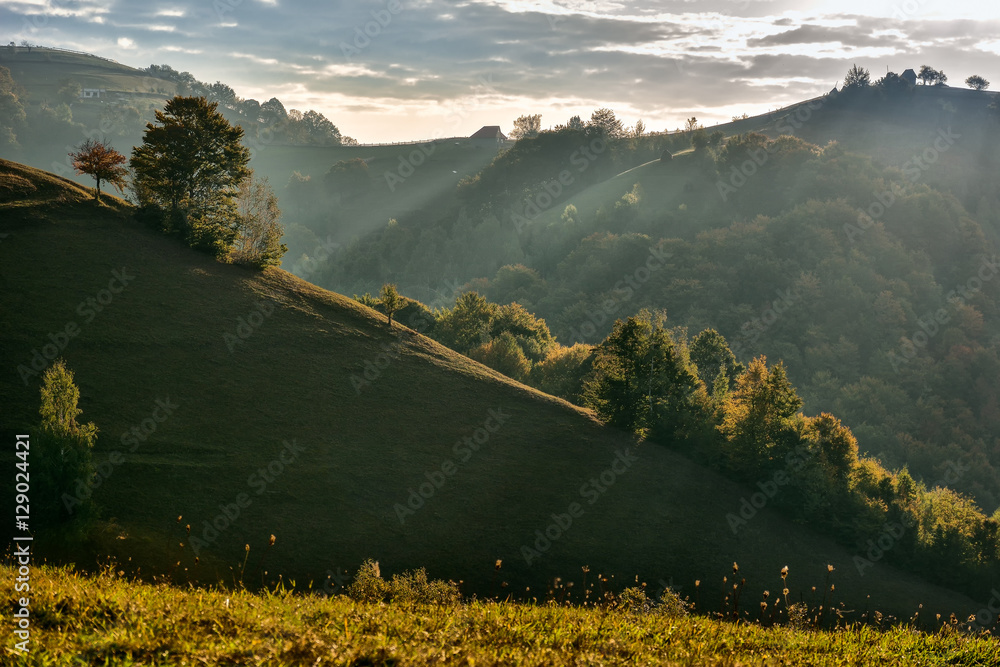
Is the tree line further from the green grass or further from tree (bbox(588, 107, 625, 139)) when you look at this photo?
tree (bbox(588, 107, 625, 139))

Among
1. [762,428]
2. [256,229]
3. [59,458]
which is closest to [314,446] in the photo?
[59,458]

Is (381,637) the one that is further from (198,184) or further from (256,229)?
(198,184)

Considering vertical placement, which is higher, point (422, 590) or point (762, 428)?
point (422, 590)

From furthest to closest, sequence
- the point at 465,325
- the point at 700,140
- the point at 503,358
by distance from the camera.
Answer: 1. the point at 700,140
2. the point at 465,325
3. the point at 503,358

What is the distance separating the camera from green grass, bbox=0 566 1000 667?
27.9 feet

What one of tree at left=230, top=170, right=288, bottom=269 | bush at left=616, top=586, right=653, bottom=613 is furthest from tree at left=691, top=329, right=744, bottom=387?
bush at left=616, top=586, right=653, bottom=613

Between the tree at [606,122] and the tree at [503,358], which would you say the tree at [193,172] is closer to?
the tree at [503,358]

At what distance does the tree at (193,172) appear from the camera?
55.3 meters

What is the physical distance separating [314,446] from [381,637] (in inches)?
1275

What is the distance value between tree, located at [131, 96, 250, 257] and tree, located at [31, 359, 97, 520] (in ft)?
96.9

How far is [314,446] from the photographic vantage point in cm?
3972

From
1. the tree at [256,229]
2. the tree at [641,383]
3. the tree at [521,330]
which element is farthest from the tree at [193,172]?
the tree at [641,383]

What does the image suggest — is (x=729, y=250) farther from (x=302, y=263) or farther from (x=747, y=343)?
(x=302, y=263)

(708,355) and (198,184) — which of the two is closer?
(198,184)
